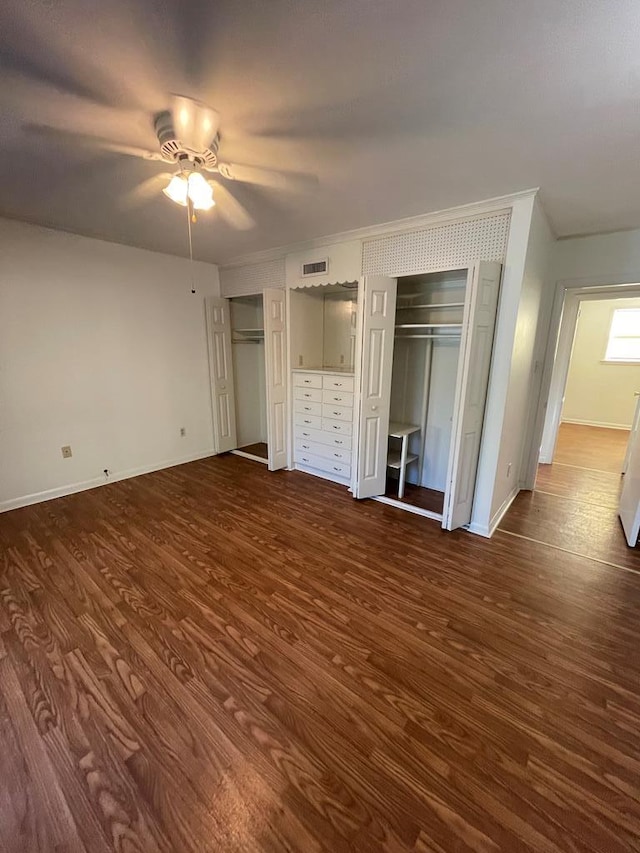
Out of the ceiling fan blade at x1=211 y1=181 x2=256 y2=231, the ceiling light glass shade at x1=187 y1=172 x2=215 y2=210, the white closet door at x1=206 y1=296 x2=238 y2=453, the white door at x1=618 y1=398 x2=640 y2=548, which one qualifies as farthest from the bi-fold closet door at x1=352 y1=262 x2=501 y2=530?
the white closet door at x1=206 y1=296 x2=238 y2=453

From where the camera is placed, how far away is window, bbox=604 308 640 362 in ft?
20.0

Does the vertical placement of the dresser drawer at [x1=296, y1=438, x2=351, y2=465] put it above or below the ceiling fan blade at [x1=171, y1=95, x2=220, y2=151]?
below

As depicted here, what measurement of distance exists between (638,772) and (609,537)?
2.03 m

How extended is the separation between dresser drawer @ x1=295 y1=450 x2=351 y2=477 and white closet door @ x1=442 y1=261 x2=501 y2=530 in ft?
3.96

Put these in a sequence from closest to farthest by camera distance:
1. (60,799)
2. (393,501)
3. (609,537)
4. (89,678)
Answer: (60,799) → (89,678) → (609,537) → (393,501)

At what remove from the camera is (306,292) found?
386cm

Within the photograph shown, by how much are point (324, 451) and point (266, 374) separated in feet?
3.57

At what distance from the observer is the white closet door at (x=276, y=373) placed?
3.74 m

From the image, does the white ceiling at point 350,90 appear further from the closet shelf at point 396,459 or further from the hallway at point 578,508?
the hallway at point 578,508

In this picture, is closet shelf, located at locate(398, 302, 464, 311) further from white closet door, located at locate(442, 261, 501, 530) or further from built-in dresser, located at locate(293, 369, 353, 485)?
built-in dresser, located at locate(293, 369, 353, 485)

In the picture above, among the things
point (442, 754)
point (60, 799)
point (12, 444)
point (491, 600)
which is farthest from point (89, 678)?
point (12, 444)

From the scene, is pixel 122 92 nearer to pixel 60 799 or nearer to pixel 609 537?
pixel 60 799

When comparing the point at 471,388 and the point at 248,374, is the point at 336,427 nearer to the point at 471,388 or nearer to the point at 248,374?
the point at 471,388

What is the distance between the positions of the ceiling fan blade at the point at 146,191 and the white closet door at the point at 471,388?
6.89 feet
